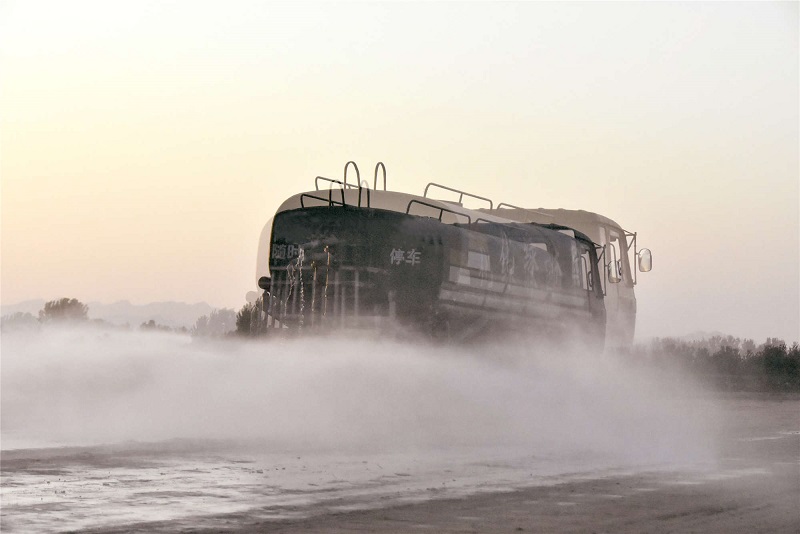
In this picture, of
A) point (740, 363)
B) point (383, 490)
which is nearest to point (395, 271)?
point (383, 490)

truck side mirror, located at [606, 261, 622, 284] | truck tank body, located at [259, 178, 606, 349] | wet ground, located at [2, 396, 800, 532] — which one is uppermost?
truck side mirror, located at [606, 261, 622, 284]

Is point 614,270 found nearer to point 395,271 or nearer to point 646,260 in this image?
point 646,260

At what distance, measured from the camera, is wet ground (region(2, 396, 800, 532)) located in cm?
855

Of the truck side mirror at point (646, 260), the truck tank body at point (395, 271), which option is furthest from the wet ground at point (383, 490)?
the truck side mirror at point (646, 260)

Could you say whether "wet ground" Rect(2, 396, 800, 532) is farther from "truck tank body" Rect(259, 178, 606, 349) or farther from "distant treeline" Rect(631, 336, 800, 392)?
"distant treeline" Rect(631, 336, 800, 392)

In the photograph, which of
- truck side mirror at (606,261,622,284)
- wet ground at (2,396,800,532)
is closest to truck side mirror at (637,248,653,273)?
truck side mirror at (606,261,622,284)

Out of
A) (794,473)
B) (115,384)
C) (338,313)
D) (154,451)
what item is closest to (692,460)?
(794,473)

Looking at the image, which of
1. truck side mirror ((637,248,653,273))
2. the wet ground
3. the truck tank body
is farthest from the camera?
truck side mirror ((637,248,653,273))

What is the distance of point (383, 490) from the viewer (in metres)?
10.3

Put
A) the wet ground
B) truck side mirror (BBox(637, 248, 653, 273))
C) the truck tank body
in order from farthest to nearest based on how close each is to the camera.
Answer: truck side mirror (BBox(637, 248, 653, 273)) → the truck tank body → the wet ground

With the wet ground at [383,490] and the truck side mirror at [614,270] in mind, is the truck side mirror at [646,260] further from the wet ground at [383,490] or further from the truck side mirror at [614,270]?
the wet ground at [383,490]

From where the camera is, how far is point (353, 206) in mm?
15539

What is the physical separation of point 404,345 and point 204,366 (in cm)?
257

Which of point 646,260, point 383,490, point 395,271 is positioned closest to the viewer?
point 383,490
